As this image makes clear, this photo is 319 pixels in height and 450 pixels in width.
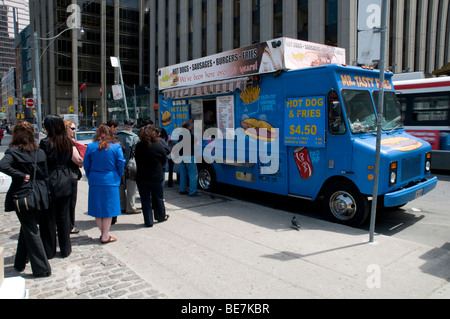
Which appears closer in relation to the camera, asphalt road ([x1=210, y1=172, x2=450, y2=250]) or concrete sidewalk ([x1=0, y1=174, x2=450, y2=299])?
concrete sidewalk ([x1=0, y1=174, x2=450, y2=299])

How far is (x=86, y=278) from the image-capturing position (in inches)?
165

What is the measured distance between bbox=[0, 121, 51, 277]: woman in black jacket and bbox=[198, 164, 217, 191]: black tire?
5.12 m

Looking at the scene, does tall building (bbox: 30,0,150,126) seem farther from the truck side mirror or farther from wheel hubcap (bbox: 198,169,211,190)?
the truck side mirror

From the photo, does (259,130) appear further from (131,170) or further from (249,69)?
(131,170)

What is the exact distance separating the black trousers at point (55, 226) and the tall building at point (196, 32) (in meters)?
7.10

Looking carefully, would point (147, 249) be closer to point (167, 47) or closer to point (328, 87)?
point (328, 87)

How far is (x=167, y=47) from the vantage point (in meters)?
48.7

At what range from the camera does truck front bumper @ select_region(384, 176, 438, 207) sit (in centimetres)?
581

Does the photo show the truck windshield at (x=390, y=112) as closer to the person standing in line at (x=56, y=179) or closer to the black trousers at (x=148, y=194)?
the black trousers at (x=148, y=194)

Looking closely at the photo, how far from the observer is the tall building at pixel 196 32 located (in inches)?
1110

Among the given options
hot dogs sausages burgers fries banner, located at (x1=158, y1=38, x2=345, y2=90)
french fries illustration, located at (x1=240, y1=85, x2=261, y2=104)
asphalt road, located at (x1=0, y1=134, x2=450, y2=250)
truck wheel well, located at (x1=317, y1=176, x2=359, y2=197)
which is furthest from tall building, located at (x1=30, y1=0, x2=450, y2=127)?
truck wheel well, located at (x1=317, y1=176, x2=359, y2=197)

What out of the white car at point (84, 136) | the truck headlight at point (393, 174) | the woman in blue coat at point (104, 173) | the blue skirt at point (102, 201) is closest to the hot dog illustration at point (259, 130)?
the truck headlight at point (393, 174)
